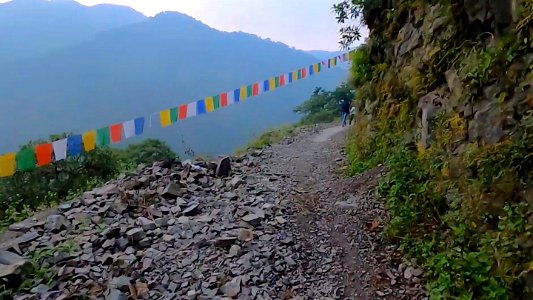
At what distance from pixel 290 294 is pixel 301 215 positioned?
1.89 meters

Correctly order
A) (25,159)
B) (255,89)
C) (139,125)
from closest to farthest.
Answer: (25,159)
(139,125)
(255,89)

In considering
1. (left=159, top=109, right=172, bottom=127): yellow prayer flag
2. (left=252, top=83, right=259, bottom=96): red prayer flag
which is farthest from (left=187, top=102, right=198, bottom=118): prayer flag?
(left=252, top=83, right=259, bottom=96): red prayer flag

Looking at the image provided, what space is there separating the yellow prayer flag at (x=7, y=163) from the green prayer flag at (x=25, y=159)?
0.08 meters

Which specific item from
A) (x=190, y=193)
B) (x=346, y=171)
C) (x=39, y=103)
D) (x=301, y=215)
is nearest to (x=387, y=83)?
(x=346, y=171)

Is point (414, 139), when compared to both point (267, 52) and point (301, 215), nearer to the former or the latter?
point (301, 215)

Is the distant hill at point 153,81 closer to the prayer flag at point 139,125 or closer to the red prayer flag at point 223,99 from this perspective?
the red prayer flag at point 223,99

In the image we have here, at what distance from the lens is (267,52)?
128 metres

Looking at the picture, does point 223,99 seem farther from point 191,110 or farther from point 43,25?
point 43,25

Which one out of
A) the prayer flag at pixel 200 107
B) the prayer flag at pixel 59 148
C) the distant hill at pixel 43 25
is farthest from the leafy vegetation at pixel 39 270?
the distant hill at pixel 43 25

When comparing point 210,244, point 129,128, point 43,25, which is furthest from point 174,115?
point 43,25

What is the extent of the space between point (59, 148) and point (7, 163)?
105cm

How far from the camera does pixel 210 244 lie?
16.5 ft

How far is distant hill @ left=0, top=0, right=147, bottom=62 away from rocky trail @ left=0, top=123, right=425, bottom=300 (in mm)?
110750

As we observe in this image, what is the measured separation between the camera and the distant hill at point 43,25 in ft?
354
